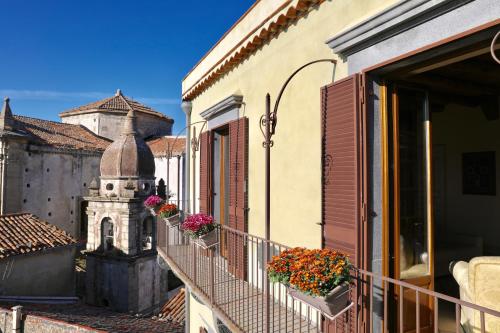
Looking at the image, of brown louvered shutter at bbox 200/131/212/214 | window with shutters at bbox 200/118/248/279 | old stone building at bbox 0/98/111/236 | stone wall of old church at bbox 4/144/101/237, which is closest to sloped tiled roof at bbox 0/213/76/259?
old stone building at bbox 0/98/111/236

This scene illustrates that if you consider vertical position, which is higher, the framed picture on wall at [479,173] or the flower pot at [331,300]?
the framed picture on wall at [479,173]

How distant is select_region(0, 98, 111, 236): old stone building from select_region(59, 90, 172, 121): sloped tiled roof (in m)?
2.55

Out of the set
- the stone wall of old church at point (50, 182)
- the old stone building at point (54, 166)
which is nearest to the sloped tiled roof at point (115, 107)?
the old stone building at point (54, 166)

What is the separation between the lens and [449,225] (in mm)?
6395

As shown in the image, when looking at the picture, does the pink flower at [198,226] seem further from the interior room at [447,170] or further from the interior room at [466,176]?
the interior room at [466,176]

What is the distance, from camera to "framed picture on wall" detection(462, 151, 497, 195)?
573cm

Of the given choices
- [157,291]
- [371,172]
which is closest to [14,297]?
[157,291]

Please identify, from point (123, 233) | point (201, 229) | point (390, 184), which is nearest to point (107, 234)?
point (123, 233)

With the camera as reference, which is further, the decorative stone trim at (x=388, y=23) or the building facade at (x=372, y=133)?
the building facade at (x=372, y=133)

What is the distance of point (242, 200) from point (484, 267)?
3937 millimetres

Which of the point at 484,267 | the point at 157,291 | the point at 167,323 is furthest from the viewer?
the point at 157,291

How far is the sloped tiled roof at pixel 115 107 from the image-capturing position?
29.9 m

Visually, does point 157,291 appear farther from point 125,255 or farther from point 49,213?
point 49,213

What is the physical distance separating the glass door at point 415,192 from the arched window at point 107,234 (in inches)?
652
